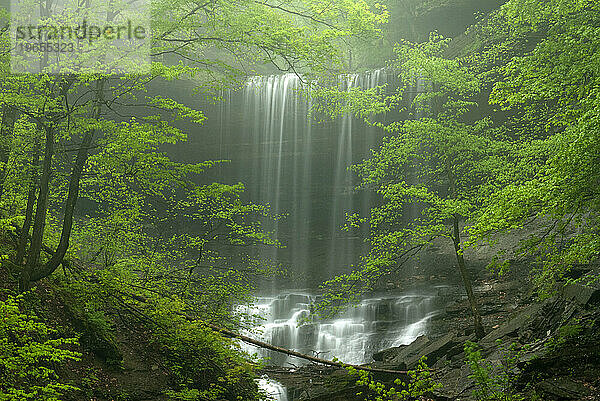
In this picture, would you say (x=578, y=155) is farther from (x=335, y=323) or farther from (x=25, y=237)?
(x=335, y=323)

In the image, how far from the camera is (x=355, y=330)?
15.6 m

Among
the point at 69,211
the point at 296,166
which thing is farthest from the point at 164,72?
the point at 296,166

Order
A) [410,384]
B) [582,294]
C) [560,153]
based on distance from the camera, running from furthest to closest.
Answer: [582,294] < [410,384] < [560,153]

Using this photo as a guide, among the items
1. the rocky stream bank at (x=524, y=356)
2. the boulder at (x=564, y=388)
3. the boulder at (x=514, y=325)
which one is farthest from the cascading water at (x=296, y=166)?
the boulder at (x=564, y=388)

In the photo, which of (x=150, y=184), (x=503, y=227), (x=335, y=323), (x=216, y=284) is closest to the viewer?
(x=503, y=227)

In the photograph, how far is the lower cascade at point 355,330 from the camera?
14.2 meters

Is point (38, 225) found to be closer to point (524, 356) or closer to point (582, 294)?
point (524, 356)

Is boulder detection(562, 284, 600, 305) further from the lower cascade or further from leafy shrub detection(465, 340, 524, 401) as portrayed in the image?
the lower cascade

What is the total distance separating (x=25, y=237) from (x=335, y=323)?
37.8 ft

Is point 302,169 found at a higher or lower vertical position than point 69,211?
higher

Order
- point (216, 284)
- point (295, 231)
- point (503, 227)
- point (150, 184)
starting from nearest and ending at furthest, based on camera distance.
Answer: point (503, 227), point (150, 184), point (216, 284), point (295, 231)

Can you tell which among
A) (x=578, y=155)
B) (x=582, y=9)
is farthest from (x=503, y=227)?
(x=582, y=9)

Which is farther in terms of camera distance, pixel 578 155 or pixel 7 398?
pixel 578 155

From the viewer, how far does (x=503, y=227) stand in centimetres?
607
